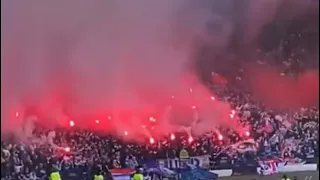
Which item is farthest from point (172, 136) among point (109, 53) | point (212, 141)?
point (109, 53)

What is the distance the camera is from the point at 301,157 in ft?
5.42

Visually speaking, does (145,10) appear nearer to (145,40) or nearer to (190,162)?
(145,40)

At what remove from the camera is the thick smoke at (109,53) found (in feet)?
4.96

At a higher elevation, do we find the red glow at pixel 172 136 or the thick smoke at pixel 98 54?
the thick smoke at pixel 98 54

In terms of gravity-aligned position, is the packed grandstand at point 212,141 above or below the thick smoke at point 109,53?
below

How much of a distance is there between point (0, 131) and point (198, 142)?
543 mm

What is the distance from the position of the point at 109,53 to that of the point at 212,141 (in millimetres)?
383

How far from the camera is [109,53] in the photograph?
1565 mm

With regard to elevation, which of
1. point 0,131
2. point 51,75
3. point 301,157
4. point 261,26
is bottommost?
point 301,157

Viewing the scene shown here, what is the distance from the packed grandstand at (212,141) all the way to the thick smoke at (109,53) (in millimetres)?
34

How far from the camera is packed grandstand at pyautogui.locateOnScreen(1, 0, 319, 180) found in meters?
1.51

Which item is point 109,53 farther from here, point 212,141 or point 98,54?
point 212,141

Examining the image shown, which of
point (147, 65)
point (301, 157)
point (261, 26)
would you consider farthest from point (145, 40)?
point (301, 157)

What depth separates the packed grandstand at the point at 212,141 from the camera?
59.6 inches
